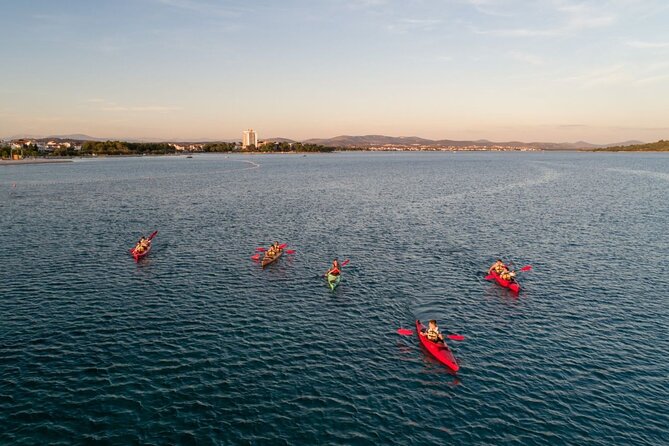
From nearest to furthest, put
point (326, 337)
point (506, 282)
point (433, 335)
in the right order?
point (433, 335), point (326, 337), point (506, 282)

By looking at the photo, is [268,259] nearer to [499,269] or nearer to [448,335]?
[448,335]

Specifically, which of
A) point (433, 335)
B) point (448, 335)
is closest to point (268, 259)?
point (448, 335)

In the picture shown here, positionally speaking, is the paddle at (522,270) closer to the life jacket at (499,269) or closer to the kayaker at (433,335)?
the life jacket at (499,269)

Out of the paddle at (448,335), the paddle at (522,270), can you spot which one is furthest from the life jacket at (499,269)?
the paddle at (448,335)

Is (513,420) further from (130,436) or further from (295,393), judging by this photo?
(130,436)

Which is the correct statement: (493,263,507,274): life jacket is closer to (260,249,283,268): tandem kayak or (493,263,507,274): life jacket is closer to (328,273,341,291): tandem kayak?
(328,273,341,291): tandem kayak

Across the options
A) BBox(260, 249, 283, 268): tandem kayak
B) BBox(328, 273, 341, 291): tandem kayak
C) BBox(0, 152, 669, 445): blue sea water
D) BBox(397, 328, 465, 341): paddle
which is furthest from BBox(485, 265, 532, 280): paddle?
BBox(260, 249, 283, 268): tandem kayak
